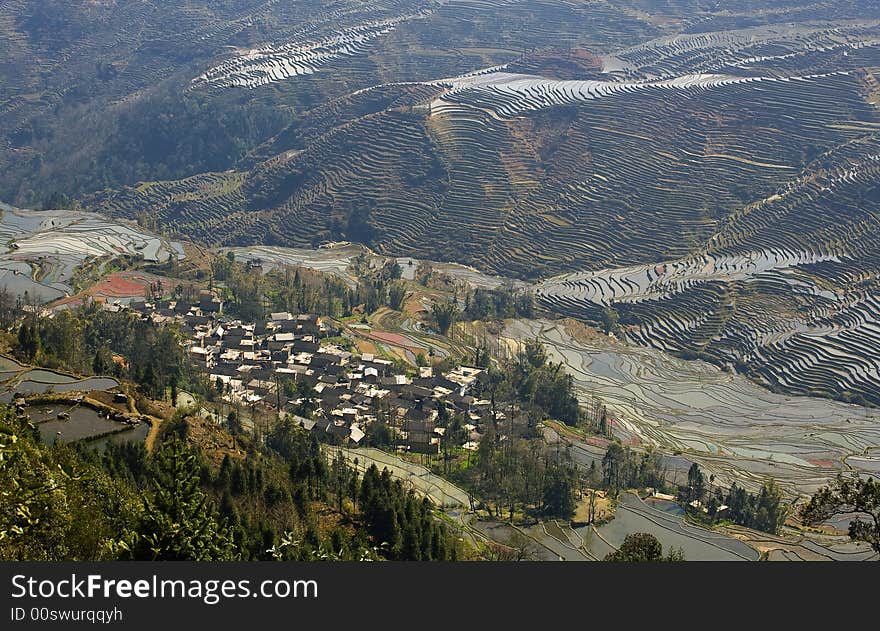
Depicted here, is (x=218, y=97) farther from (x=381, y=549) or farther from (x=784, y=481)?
(x=381, y=549)

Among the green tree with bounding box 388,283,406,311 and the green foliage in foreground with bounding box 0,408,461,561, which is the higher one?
the green foliage in foreground with bounding box 0,408,461,561

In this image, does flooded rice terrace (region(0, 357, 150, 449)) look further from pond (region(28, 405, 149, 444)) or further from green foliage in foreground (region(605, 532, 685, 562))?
green foliage in foreground (region(605, 532, 685, 562))

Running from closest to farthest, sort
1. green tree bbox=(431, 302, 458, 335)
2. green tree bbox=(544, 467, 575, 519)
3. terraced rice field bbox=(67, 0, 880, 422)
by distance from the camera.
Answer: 1. green tree bbox=(544, 467, 575, 519)
2. green tree bbox=(431, 302, 458, 335)
3. terraced rice field bbox=(67, 0, 880, 422)

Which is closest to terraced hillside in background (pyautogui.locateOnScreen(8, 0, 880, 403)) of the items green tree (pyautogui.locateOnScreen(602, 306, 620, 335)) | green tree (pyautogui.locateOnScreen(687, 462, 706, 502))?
green tree (pyautogui.locateOnScreen(602, 306, 620, 335))

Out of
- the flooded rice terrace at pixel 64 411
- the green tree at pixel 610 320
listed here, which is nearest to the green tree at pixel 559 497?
the flooded rice terrace at pixel 64 411

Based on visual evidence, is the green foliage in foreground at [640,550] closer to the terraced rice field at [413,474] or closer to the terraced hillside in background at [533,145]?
the terraced rice field at [413,474]

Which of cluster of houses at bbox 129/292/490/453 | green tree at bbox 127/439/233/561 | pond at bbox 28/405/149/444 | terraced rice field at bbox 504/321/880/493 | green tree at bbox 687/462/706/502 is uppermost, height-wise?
green tree at bbox 127/439/233/561
